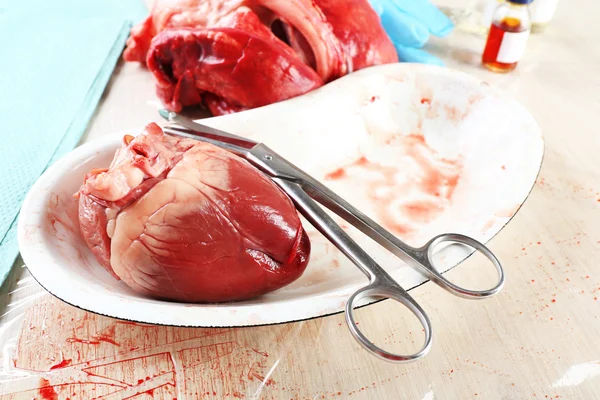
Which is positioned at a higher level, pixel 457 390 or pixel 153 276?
pixel 153 276

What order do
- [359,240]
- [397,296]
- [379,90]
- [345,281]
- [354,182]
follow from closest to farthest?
[397,296] < [345,281] < [359,240] < [354,182] < [379,90]

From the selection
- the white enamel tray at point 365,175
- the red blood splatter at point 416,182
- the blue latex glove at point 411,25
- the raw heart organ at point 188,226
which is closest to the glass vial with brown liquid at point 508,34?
the blue latex glove at point 411,25

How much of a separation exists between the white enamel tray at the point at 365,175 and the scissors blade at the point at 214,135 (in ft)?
0.18

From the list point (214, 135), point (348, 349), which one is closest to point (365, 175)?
point (214, 135)

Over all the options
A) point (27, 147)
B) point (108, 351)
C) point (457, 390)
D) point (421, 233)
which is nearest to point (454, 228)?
point (421, 233)

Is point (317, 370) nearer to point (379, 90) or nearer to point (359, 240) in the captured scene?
point (359, 240)

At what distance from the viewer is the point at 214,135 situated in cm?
95

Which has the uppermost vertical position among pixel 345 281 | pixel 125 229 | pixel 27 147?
pixel 125 229

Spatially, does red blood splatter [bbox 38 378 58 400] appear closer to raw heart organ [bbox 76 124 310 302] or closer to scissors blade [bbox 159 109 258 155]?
raw heart organ [bbox 76 124 310 302]

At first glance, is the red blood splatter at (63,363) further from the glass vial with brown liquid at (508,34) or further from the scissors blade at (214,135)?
the glass vial with brown liquid at (508,34)

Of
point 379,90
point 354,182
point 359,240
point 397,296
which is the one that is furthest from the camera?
point 379,90

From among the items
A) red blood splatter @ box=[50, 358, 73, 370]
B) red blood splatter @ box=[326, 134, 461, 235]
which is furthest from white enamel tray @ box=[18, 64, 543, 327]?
red blood splatter @ box=[50, 358, 73, 370]

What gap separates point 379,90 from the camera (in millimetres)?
1182

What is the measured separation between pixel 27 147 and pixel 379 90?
0.79 m
